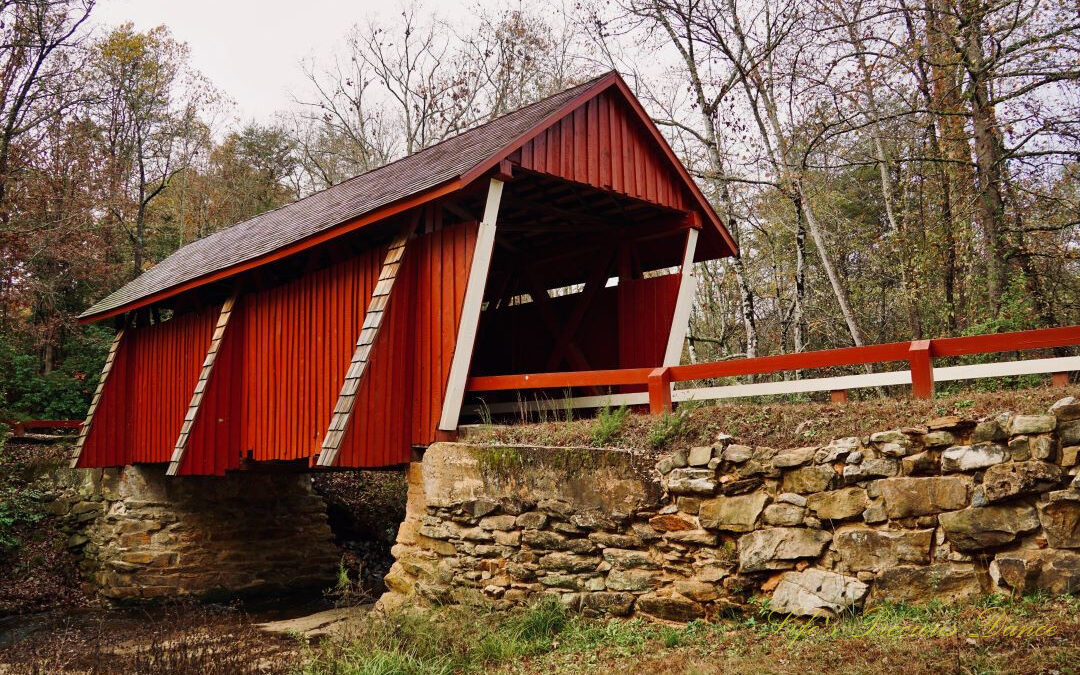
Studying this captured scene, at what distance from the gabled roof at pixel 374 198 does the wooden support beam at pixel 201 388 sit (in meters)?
0.53

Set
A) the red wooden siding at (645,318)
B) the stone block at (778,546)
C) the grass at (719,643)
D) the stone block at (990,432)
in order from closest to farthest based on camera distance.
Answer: the grass at (719,643) < the stone block at (990,432) < the stone block at (778,546) < the red wooden siding at (645,318)

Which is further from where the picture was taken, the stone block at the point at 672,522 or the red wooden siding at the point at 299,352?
the red wooden siding at the point at 299,352

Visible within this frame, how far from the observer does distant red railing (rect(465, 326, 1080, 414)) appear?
5371 mm

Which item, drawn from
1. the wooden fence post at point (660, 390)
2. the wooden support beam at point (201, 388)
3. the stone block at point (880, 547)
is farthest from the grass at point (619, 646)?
the wooden support beam at point (201, 388)

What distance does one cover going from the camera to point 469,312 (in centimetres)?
794

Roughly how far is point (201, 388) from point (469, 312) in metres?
4.53

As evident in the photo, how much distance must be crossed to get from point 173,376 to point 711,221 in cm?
826

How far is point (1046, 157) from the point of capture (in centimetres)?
1030

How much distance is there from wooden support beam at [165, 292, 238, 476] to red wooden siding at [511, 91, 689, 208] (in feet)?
16.2

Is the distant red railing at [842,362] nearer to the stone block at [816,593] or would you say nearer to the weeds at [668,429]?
the weeds at [668,429]

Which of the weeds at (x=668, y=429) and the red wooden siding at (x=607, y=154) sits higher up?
the red wooden siding at (x=607, y=154)

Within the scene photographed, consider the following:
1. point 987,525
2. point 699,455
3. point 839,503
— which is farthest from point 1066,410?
point 699,455

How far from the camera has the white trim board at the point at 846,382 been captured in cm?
522

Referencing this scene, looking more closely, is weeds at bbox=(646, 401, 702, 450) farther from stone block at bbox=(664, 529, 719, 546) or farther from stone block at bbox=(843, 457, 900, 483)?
stone block at bbox=(843, 457, 900, 483)
